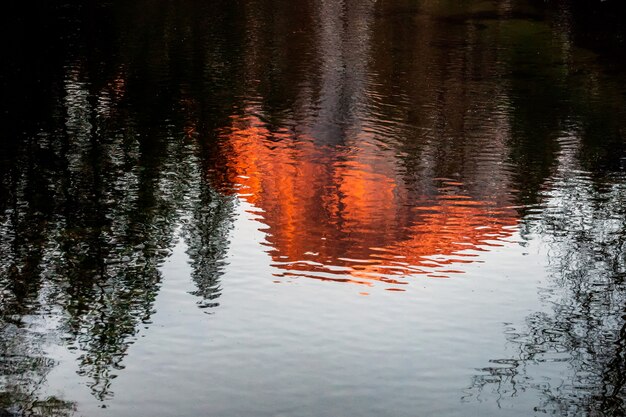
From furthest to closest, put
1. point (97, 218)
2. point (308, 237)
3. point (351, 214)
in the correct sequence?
point (351, 214), point (97, 218), point (308, 237)

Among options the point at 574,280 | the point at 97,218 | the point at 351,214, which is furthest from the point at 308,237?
the point at 574,280

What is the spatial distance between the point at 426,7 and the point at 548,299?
41388 mm

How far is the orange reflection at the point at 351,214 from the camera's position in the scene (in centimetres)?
1639

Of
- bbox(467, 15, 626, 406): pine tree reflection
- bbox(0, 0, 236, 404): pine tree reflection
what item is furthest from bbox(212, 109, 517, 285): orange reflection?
bbox(467, 15, 626, 406): pine tree reflection

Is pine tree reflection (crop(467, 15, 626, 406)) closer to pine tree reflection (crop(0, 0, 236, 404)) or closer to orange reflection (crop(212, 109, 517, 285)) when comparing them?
orange reflection (crop(212, 109, 517, 285))

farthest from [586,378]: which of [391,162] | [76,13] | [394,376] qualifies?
[76,13]

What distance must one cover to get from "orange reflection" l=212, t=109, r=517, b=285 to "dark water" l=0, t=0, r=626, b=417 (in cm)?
6

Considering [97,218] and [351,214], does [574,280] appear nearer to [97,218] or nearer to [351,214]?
[351,214]

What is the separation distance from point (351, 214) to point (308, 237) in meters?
1.53

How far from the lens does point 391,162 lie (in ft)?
74.8

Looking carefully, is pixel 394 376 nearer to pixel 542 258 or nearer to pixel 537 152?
pixel 542 258

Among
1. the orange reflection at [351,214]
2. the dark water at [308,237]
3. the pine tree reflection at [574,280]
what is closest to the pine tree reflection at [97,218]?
the dark water at [308,237]

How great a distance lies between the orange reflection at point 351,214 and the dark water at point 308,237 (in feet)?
0.20

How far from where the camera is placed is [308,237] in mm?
17641
